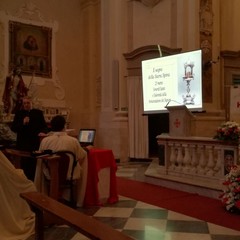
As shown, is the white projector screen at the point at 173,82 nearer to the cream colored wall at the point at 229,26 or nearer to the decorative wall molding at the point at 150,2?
the decorative wall molding at the point at 150,2

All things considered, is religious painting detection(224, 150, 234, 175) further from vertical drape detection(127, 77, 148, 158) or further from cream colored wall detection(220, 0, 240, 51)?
cream colored wall detection(220, 0, 240, 51)

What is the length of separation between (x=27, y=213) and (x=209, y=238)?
1708 millimetres

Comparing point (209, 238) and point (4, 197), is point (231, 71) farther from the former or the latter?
point (4, 197)

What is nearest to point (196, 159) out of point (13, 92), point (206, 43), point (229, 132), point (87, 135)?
point (229, 132)

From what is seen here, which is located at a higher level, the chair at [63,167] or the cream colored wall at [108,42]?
the cream colored wall at [108,42]

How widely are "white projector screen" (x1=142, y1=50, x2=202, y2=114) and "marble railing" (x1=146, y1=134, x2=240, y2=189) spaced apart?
1.07 meters

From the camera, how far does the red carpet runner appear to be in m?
3.86

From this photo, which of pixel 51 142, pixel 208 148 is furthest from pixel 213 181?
pixel 51 142

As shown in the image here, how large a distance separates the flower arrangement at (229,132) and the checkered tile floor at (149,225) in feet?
4.19

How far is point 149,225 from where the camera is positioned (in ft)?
11.9

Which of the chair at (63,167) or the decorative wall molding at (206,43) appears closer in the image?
the chair at (63,167)

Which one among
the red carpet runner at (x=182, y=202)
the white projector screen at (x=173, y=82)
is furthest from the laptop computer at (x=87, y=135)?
the red carpet runner at (x=182, y=202)

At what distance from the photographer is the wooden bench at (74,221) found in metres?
1.81

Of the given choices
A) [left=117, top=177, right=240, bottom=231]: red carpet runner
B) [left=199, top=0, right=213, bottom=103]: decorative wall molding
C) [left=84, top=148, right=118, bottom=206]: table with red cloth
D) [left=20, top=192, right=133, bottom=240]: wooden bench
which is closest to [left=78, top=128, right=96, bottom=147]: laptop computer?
[left=199, top=0, right=213, bottom=103]: decorative wall molding
